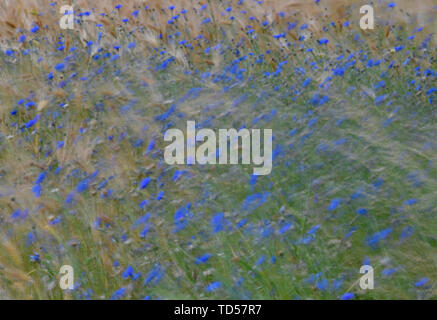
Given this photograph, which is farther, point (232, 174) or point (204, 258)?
point (232, 174)

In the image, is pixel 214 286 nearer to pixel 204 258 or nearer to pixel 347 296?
pixel 204 258

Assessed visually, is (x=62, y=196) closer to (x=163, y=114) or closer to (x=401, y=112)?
(x=163, y=114)

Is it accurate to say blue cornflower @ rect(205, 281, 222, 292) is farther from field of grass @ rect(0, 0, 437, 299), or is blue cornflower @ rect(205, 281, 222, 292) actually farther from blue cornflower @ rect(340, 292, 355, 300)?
blue cornflower @ rect(340, 292, 355, 300)

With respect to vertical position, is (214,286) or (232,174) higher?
(232,174)

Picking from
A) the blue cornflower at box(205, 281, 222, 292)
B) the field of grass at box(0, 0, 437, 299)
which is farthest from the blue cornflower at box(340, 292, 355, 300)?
the blue cornflower at box(205, 281, 222, 292)

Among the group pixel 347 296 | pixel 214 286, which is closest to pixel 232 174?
pixel 214 286

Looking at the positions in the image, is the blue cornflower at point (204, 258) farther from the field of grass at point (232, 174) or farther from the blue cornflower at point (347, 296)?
the blue cornflower at point (347, 296)

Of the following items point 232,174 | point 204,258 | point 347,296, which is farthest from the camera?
point 232,174

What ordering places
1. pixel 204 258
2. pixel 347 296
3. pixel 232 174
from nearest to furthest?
pixel 347 296, pixel 204 258, pixel 232 174

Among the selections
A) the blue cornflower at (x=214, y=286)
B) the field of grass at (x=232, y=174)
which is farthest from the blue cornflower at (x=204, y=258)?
the blue cornflower at (x=214, y=286)
